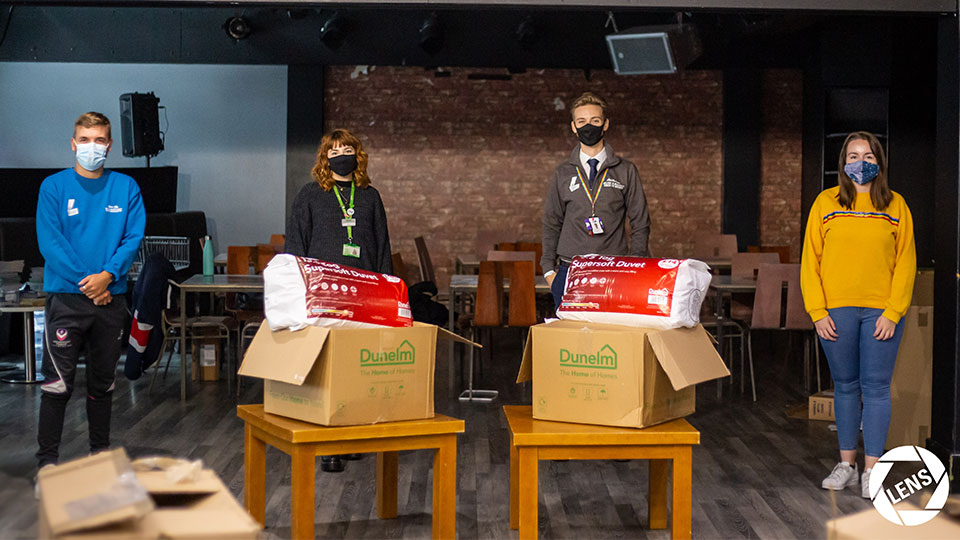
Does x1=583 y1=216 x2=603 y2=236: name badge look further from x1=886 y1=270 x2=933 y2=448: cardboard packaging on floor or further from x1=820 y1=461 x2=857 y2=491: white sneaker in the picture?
x1=886 y1=270 x2=933 y2=448: cardboard packaging on floor

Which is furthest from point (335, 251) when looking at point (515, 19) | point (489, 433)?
point (515, 19)

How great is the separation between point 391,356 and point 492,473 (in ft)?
4.84

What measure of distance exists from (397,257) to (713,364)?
4104 mm

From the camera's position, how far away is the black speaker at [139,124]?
9328mm

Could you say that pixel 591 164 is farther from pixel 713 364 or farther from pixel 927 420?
pixel 927 420

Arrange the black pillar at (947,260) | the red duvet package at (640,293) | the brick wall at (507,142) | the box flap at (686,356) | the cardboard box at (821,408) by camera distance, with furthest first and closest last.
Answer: the brick wall at (507,142), the cardboard box at (821,408), the black pillar at (947,260), the red duvet package at (640,293), the box flap at (686,356)

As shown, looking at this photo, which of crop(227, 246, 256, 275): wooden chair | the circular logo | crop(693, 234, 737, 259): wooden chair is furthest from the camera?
crop(693, 234, 737, 259): wooden chair

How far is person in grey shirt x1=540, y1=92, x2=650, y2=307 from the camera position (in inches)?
162

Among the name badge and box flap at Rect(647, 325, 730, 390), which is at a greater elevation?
the name badge

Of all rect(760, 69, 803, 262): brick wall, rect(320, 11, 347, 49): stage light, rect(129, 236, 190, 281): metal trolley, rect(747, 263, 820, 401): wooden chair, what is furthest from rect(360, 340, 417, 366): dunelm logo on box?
rect(760, 69, 803, 262): brick wall

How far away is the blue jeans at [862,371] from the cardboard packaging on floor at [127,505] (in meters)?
2.77

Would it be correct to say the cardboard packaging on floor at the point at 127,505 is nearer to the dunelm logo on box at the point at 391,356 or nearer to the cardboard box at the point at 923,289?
the dunelm logo on box at the point at 391,356

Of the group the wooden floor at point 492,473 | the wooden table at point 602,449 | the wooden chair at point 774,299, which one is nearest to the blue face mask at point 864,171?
the wooden floor at point 492,473

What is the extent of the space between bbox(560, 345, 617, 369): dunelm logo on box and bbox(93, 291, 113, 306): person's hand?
1887mm
